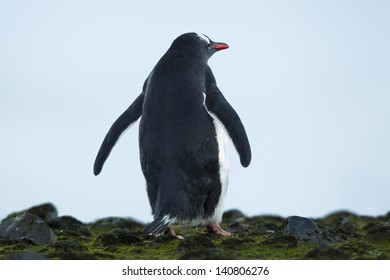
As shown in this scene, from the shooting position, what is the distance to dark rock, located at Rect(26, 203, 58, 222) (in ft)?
31.9

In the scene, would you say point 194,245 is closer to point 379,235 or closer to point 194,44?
point 379,235

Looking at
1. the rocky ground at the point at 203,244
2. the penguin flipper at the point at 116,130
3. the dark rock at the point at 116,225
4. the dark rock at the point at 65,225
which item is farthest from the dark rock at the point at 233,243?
the dark rock at the point at 116,225

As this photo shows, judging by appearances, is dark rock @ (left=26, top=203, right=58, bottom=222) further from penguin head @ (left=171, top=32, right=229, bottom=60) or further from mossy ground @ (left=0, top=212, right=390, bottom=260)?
penguin head @ (left=171, top=32, right=229, bottom=60)

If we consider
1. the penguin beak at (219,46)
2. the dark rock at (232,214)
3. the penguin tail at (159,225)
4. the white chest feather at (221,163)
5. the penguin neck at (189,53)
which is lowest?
the dark rock at (232,214)

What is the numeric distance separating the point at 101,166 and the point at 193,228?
178cm

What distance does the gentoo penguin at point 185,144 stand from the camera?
6574mm

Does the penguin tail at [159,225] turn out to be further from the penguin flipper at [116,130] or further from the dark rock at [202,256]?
the dark rock at [202,256]

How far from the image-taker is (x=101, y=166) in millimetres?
7281

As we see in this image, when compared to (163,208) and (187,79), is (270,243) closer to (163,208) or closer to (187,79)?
(163,208)

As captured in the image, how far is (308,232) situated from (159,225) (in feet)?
4.44

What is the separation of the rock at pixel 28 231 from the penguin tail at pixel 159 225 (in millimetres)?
950

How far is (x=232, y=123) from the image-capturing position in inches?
269

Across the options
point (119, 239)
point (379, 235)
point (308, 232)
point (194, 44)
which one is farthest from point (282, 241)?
point (194, 44)

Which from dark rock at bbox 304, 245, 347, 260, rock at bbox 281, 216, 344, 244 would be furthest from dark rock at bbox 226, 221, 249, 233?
dark rock at bbox 304, 245, 347, 260
